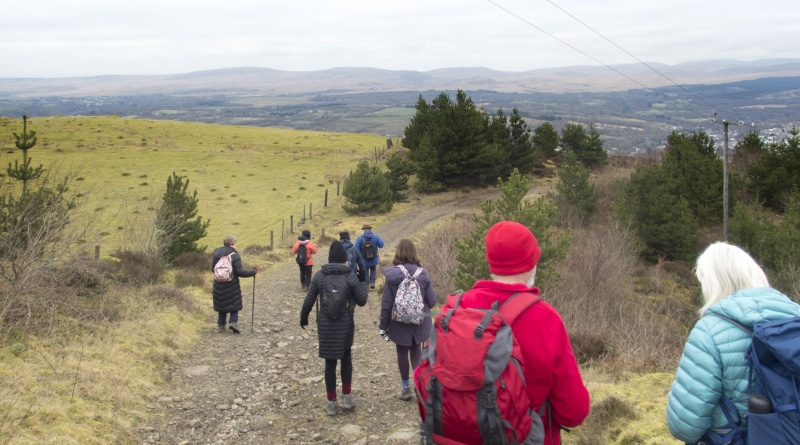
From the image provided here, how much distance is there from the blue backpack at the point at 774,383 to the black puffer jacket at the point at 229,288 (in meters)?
7.61

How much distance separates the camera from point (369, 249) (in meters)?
11.8

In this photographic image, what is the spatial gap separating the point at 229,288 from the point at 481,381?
7402 millimetres

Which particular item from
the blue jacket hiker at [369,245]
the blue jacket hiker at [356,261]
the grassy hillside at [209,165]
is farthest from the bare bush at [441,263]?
the grassy hillside at [209,165]

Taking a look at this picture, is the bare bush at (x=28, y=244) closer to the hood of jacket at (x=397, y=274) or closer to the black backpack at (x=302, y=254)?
the hood of jacket at (x=397, y=274)

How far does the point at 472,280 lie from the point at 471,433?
8335 mm

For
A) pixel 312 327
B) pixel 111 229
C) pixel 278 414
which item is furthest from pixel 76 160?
pixel 278 414

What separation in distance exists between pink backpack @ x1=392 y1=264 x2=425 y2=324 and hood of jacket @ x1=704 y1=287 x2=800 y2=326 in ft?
11.0

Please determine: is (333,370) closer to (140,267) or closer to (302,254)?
(302,254)

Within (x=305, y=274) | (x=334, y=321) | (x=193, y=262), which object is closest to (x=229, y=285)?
(x=334, y=321)

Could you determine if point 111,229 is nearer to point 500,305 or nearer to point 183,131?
point 500,305

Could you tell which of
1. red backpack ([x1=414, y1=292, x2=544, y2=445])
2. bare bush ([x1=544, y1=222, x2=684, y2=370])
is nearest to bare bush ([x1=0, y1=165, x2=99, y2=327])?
red backpack ([x1=414, y1=292, x2=544, y2=445])

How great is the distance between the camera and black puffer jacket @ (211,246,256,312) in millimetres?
8836

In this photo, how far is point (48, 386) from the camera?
5488mm

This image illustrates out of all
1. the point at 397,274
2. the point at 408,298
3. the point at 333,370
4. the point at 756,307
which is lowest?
the point at 333,370
